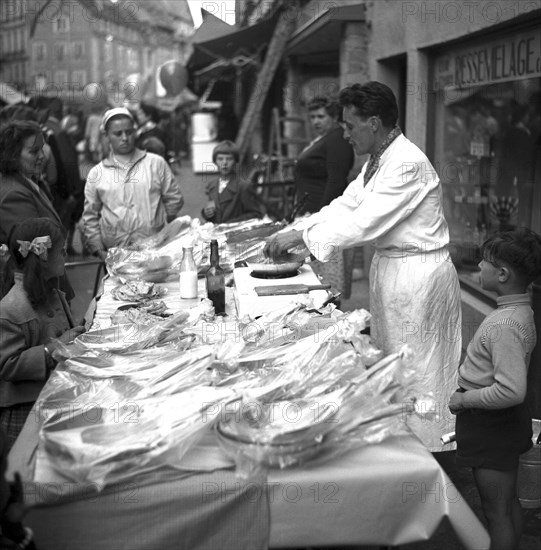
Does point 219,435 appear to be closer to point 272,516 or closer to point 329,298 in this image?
point 272,516

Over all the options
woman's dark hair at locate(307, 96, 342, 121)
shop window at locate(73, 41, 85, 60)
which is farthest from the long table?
shop window at locate(73, 41, 85, 60)

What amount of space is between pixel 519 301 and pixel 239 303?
4.44 ft

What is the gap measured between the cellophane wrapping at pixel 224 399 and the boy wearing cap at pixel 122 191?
2.95 meters

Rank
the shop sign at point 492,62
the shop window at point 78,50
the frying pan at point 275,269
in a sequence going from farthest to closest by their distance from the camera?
the shop window at point 78,50, the shop sign at point 492,62, the frying pan at point 275,269

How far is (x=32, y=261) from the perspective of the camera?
129 inches

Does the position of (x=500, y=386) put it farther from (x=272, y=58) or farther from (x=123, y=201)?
(x=272, y=58)

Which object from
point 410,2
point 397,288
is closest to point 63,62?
point 410,2

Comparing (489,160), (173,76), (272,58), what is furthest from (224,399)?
(173,76)

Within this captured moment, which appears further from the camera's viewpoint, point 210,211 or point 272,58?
point 272,58

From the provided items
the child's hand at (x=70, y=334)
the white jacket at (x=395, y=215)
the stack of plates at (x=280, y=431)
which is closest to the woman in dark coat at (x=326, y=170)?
the white jacket at (x=395, y=215)

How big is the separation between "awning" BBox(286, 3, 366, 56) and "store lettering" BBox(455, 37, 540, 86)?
2719 millimetres

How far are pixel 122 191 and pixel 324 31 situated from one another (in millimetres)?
5893

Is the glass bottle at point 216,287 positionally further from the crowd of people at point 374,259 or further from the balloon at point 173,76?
the balloon at point 173,76

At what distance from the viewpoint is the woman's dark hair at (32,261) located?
3.26 meters
